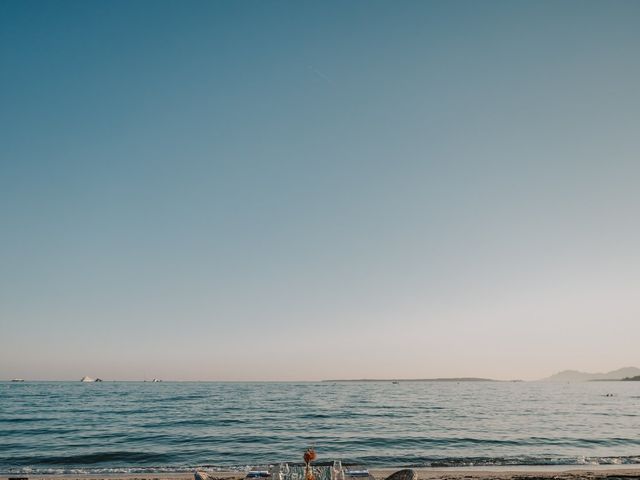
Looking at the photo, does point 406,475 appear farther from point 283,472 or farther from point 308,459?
point 308,459

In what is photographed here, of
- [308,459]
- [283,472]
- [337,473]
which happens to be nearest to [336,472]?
[337,473]

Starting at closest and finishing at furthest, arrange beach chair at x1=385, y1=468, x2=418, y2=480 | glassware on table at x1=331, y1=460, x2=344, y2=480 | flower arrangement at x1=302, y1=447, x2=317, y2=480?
flower arrangement at x1=302, y1=447, x2=317, y2=480
glassware on table at x1=331, y1=460, x2=344, y2=480
beach chair at x1=385, y1=468, x2=418, y2=480

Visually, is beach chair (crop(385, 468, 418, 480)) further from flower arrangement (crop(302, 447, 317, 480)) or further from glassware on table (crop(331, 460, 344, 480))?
flower arrangement (crop(302, 447, 317, 480))

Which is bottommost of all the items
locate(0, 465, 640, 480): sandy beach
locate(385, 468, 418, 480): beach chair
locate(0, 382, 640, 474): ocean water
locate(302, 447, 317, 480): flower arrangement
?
locate(0, 382, 640, 474): ocean water

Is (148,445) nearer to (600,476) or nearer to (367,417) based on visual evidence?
(367,417)

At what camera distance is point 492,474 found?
17.2 meters

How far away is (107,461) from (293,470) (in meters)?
16.8

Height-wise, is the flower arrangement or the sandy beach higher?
the flower arrangement

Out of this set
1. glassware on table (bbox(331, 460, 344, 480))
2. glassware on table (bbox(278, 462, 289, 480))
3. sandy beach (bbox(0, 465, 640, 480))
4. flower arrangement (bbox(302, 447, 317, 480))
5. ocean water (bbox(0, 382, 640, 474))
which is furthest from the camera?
ocean water (bbox(0, 382, 640, 474))

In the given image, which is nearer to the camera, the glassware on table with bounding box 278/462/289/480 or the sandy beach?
the glassware on table with bounding box 278/462/289/480

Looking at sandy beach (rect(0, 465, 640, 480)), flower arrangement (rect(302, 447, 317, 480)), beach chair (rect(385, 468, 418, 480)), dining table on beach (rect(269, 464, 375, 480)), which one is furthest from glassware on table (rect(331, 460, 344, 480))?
sandy beach (rect(0, 465, 640, 480))

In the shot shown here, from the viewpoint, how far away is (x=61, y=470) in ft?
64.4

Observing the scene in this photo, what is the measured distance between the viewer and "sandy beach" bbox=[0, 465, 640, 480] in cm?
1616

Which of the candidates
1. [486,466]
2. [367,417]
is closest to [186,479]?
[486,466]
